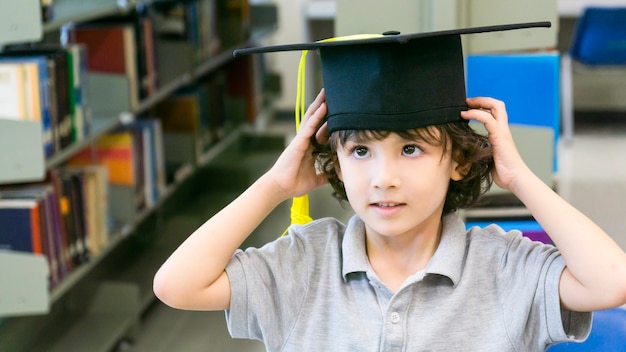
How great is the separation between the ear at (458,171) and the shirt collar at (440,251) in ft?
0.23

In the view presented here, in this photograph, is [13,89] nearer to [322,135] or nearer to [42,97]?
[42,97]

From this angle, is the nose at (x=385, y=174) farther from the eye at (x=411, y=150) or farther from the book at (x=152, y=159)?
the book at (x=152, y=159)

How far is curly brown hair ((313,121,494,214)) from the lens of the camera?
1.24 metres

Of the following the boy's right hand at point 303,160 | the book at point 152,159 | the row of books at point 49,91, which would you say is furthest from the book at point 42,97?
the boy's right hand at point 303,160

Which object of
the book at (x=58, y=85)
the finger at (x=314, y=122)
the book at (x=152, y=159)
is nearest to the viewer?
the finger at (x=314, y=122)

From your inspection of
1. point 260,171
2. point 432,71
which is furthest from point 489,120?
point 260,171

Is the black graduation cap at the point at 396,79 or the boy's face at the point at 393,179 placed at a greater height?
the black graduation cap at the point at 396,79

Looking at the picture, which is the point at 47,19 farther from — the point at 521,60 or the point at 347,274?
the point at 347,274

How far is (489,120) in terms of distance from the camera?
1.27m

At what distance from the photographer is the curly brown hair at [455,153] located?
1235 millimetres

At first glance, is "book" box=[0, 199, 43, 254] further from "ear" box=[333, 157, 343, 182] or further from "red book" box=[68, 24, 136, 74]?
"ear" box=[333, 157, 343, 182]

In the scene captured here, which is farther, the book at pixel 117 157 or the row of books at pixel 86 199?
the book at pixel 117 157

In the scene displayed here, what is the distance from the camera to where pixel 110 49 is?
362 centimetres

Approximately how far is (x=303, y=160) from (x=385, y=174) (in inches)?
8.2
